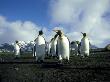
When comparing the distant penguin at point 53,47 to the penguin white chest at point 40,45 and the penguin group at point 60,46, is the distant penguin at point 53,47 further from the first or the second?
the penguin white chest at point 40,45

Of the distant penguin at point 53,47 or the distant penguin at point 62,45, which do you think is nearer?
the distant penguin at point 62,45

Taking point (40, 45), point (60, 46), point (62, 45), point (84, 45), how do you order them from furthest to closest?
point (84, 45)
point (40, 45)
point (60, 46)
point (62, 45)

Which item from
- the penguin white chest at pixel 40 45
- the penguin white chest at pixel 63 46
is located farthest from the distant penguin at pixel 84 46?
the penguin white chest at pixel 63 46

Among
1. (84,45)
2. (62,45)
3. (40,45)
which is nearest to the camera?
(62,45)

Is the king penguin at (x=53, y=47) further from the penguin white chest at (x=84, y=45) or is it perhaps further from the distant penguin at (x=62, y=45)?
the distant penguin at (x=62, y=45)

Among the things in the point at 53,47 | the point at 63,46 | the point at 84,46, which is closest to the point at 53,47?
the point at 53,47

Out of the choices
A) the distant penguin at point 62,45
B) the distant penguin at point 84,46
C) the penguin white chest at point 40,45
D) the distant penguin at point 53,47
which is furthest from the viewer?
the distant penguin at point 53,47

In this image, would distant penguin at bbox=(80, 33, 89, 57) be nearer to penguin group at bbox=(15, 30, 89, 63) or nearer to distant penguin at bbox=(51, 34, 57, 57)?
penguin group at bbox=(15, 30, 89, 63)

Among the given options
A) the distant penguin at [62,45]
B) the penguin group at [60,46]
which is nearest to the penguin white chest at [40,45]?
the penguin group at [60,46]

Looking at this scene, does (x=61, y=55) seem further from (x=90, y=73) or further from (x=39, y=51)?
(x=90, y=73)

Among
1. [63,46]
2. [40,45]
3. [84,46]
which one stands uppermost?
[84,46]

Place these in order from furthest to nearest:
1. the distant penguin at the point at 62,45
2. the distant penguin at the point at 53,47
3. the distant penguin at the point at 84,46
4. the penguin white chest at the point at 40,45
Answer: the distant penguin at the point at 53,47
the distant penguin at the point at 84,46
the penguin white chest at the point at 40,45
the distant penguin at the point at 62,45

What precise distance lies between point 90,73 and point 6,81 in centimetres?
413

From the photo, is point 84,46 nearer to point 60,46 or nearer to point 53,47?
point 53,47
